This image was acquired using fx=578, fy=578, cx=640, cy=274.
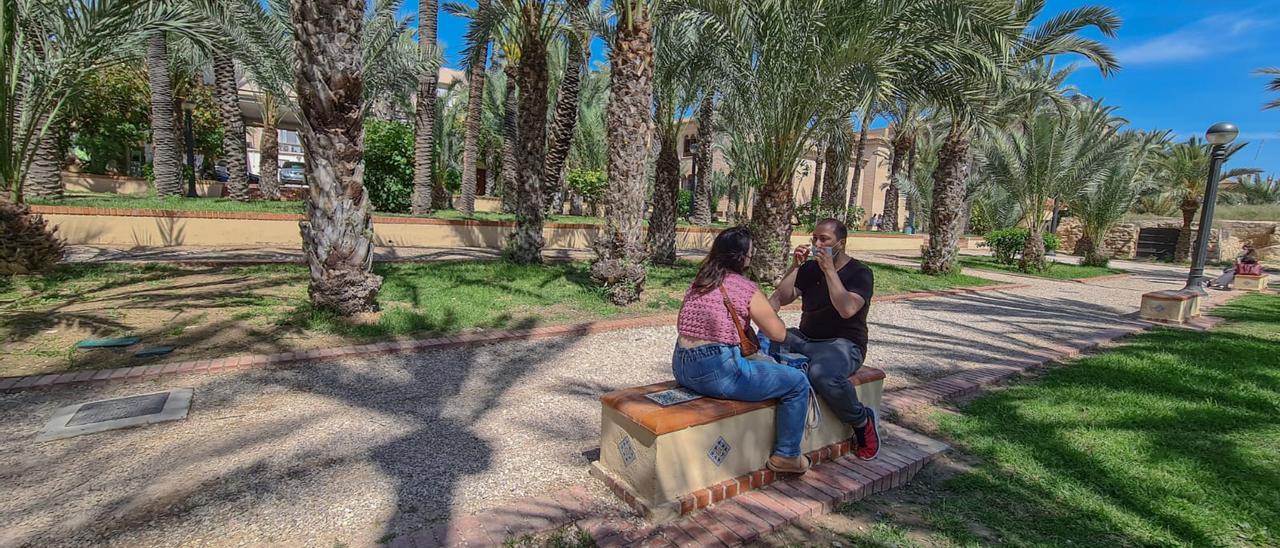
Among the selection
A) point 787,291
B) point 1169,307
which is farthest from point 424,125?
point 1169,307

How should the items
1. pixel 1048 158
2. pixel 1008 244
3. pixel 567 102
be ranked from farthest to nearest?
1. pixel 1008 244
2. pixel 1048 158
3. pixel 567 102

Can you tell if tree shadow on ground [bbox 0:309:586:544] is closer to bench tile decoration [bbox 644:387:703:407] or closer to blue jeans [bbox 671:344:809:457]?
bench tile decoration [bbox 644:387:703:407]

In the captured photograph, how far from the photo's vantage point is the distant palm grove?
242 inches

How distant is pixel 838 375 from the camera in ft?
10.5

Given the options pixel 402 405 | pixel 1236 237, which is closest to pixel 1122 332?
pixel 402 405

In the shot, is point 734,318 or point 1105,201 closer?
point 734,318

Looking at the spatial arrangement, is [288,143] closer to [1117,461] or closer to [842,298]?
[842,298]

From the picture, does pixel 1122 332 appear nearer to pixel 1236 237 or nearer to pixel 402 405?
pixel 402 405

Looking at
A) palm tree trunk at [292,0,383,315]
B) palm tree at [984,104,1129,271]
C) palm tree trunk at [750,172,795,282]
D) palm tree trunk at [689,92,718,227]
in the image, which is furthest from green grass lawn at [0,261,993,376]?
palm tree at [984,104,1129,271]

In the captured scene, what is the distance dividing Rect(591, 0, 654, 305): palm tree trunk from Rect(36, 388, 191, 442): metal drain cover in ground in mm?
4858

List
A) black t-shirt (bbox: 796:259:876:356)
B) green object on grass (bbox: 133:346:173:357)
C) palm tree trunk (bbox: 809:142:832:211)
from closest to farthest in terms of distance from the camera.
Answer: black t-shirt (bbox: 796:259:876:356), green object on grass (bbox: 133:346:173:357), palm tree trunk (bbox: 809:142:832:211)

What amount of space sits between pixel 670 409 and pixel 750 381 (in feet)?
1.44

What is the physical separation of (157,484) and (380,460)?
3.41 feet

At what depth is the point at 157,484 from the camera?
295 centimetres
